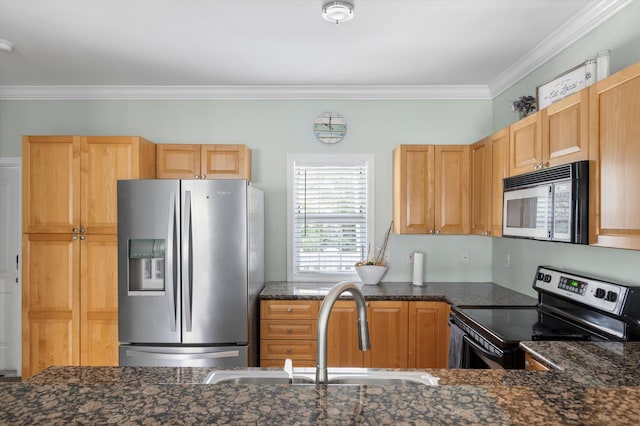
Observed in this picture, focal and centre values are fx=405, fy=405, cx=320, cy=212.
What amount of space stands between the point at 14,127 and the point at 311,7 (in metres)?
3.04

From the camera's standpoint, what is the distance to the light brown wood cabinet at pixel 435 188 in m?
3.30

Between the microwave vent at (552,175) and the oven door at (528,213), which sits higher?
the microwave vent at (552,175)

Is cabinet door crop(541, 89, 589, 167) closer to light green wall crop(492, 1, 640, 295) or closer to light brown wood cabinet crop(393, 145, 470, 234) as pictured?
light green wall crop(492, 1, 640, 295)

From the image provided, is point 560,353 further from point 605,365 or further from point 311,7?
point 311,7

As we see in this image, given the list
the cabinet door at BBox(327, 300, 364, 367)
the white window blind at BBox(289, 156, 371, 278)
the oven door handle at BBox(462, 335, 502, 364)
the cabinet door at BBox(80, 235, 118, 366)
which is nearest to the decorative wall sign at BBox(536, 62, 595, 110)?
the oven door handle at BBox(462, 335, 502, 364)

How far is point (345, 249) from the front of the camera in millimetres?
3701

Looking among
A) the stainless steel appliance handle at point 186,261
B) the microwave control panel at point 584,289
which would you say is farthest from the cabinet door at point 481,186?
the stainless steel appliance handle at point 186,261

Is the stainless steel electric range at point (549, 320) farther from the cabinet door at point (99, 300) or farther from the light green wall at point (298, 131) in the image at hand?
the cabinet door at point (99, 300)

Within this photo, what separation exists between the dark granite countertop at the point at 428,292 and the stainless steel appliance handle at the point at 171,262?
2.13 feet

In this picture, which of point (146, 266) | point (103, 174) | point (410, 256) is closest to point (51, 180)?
point (103, 174)

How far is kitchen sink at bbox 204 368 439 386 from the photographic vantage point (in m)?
1.24

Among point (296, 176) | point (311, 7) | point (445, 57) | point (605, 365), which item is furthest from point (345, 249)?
point (605, 365)

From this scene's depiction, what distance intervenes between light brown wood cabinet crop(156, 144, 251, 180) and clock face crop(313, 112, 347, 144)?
685 millimetres

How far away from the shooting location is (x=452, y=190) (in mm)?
3301
